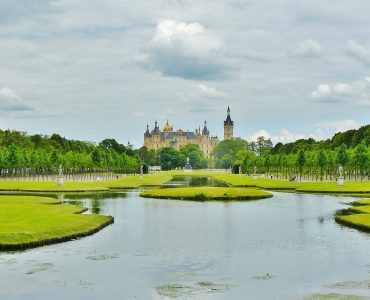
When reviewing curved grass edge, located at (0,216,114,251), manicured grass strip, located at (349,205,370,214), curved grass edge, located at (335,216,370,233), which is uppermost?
manicured grass strip, located at (349,205,370,214)

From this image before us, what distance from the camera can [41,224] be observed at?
48.8m

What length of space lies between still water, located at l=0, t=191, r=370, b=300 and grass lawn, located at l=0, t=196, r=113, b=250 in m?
1.33

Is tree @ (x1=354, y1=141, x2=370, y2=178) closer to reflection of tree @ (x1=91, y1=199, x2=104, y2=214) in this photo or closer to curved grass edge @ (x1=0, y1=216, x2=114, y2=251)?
reflection of tree @ (x1=91, y1=199, x2=104, y2=214)

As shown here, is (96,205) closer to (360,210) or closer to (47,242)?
(47,242)

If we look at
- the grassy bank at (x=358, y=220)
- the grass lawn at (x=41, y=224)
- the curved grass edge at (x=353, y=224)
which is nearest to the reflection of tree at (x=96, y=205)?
the grass lawn at (x=41, y=224)

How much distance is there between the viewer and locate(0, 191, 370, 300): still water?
99.0ft

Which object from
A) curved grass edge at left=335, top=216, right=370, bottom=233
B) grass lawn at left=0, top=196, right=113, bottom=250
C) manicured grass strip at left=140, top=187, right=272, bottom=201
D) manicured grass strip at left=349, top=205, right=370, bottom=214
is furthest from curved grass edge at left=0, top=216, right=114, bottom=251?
manicured grass strip at left=140, top=187, right=272, bottom=201

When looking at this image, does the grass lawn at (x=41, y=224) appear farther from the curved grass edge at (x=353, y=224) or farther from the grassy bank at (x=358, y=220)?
the grassy bank at (x=358, y=220)

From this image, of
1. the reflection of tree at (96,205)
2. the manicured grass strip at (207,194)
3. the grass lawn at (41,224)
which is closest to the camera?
the grass lawn at (41,224)

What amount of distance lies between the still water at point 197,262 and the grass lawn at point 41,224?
133 cm

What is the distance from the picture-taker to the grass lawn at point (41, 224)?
42081 millimetres

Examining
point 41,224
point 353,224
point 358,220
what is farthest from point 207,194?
point 41,224

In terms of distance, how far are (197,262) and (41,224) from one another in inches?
681

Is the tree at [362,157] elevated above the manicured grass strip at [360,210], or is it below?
above
